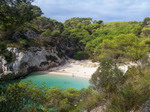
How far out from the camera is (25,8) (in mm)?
5246

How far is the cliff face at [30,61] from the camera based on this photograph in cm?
2777

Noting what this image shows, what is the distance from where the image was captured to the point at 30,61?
31734mm

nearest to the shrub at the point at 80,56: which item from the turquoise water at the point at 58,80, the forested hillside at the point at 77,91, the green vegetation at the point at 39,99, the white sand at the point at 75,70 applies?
the forested hillside at the point at 77,91

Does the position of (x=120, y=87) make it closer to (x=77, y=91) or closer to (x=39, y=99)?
(x=39, y=99)

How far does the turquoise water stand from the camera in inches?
1003

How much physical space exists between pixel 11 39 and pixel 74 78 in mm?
16195

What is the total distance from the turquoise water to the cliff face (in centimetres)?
195

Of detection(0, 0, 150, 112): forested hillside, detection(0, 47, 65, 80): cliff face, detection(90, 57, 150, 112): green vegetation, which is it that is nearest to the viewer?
detection(0, 0, 150, 112): forested hillside

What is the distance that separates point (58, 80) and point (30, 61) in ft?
26.7

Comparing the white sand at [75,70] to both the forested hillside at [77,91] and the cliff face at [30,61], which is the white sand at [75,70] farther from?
the forested hillside at [77,91]

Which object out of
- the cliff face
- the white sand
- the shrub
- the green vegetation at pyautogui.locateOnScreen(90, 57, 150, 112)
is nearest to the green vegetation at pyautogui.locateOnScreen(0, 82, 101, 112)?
the green vegetation at pyautogui.locateOnScreen(90, 57, 150, 112)

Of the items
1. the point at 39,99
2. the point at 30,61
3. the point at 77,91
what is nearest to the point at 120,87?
the point at 39,99

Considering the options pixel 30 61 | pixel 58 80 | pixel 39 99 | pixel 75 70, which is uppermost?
pixel 39 99

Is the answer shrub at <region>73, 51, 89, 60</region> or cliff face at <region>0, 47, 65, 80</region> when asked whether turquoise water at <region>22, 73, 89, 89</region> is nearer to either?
cliff face at <region>0, 47, 65, 80</region>
